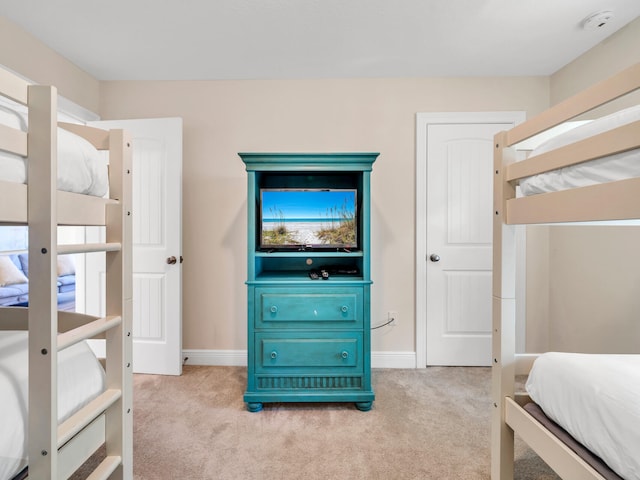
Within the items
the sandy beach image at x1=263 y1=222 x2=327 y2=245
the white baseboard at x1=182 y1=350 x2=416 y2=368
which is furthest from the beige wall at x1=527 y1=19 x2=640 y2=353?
the sandy beach image at x1=263 y1=222 x2=327 y2=245

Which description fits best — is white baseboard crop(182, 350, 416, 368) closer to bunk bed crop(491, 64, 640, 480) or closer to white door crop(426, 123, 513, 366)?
white door crop(426, 123, 513, 366)

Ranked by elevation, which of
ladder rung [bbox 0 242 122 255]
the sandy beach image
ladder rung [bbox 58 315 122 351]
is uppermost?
the sandy beach image

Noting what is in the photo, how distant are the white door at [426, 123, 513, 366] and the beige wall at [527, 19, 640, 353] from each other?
0.43 m

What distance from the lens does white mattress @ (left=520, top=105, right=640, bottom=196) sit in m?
0.83

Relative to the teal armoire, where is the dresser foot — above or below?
below

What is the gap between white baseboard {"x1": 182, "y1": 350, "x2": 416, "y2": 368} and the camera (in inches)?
103

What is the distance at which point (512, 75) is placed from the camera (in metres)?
2.57

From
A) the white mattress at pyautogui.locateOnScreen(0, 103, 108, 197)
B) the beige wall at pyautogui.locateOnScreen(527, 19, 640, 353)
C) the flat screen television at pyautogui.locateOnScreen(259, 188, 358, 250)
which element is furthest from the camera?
the flat screen television at pyautogui.locateOnScreen(259, 188, 358, 250)

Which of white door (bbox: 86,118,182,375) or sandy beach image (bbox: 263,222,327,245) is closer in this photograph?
sandy beach image (bbox: 263,222,327,245)

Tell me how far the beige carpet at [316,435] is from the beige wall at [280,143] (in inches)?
20.2

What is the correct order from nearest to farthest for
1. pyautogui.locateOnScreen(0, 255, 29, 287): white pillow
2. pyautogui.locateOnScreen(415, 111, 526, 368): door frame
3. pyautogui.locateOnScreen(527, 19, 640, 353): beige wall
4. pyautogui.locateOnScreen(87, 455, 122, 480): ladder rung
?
pyautogui.locateOnScreen(87, 455, 122, 480): ladder rung, pyautogui.locateOnScreen(527, 19, 640, 353): beige wall, pyautogui.locateOnScreen(415, 111, 526, 368): door frame, pyautogui.locateOnScreen(0, 255, 29, 287): white pillow

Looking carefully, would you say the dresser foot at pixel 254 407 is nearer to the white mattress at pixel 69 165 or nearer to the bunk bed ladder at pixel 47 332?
the bunk bed ladder at pixel 47 332

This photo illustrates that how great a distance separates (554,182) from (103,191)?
159cm

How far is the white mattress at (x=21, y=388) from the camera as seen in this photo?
77 centimetres
